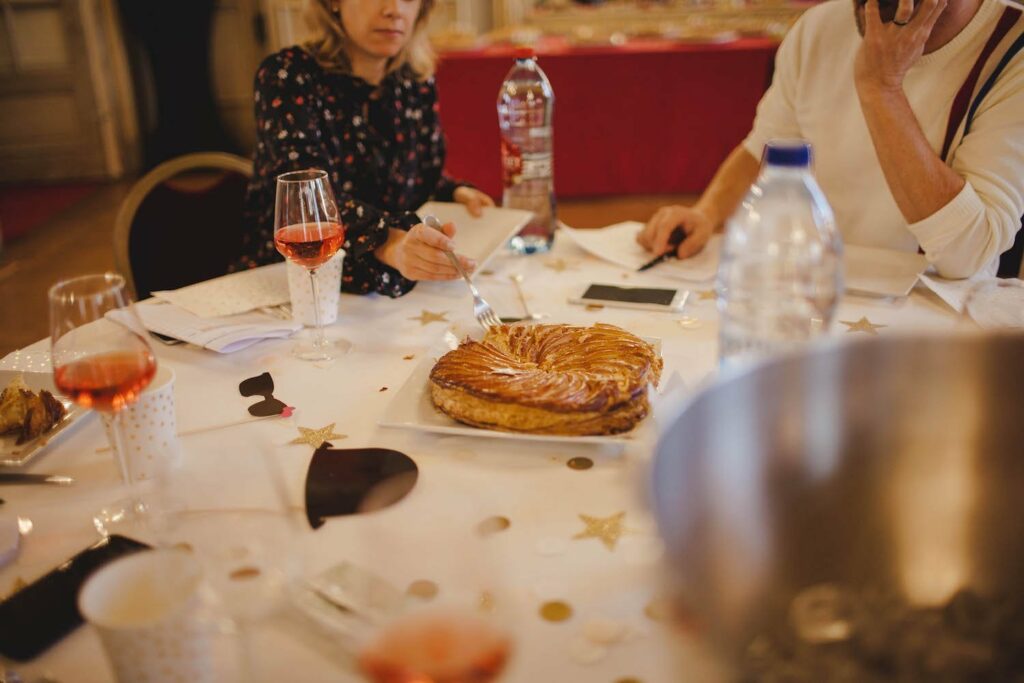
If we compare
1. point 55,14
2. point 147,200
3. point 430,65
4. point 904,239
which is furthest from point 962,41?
point 55,14

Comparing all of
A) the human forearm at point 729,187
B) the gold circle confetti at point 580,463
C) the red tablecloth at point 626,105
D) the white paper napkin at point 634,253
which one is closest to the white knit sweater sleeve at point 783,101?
the human forearm at point 729,187

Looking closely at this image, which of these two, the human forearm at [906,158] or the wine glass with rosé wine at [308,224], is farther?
the human forearm at [906,158]

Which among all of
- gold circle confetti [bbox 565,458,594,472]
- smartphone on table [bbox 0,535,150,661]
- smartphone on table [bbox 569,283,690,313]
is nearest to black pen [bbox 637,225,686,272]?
smartphone on table [bbox 569,283,690,313]

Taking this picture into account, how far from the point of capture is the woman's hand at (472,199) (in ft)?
5.53

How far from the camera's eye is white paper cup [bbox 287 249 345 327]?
1272 millimetres

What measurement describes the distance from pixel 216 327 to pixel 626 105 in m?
3.85

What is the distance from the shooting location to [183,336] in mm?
1219

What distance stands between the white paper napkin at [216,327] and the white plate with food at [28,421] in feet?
0.67

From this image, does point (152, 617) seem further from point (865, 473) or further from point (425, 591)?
point (865, 473)

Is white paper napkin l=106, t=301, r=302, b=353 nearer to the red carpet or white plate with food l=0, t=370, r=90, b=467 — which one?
white plate with food l=0, t=370, r=90, b=467

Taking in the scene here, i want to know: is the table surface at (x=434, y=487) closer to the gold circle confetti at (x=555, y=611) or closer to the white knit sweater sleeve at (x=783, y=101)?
the gold circle confetti at (x=555, y=611)

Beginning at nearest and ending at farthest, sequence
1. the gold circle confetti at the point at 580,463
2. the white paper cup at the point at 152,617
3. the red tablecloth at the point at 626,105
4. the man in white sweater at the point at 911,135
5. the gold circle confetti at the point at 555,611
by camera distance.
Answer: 1. the white paper cup at the point at 152,617
2. the gold circle confetti at the point at 555,611
3. the gold circle confetti at the point at 580,463
4. the man in white sweater at the point at 911,135
5. the red tablecloth at the point at 626,105

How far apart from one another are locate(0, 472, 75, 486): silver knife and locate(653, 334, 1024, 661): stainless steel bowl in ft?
2.29

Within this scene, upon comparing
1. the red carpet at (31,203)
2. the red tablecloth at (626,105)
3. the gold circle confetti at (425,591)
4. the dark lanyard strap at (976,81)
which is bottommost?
the red carpet at (31,203)
